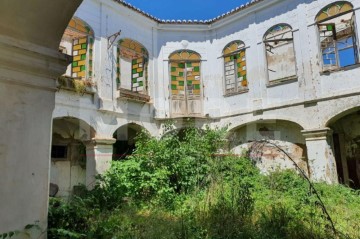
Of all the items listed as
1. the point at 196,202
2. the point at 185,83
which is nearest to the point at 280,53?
the point at 185,83

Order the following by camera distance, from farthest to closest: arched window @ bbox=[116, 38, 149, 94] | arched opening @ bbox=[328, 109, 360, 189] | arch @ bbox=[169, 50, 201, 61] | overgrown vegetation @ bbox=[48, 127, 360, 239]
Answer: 1. arch @ bbox=[169, 50, 201, 61]
2. arched window @ bbox=[116, 38, 149, 94]
3. arched opening @ bbox=[328, 109, 360, 189]
4. overgrown vegetation @ bbox=[48, 127, 360, 239]

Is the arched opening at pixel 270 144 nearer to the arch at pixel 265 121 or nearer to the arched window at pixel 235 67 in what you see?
the arch at pixel 265 121

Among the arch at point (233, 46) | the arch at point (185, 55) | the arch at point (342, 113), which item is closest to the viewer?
the arch at point (342, 113)

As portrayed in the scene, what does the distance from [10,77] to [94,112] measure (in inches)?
322

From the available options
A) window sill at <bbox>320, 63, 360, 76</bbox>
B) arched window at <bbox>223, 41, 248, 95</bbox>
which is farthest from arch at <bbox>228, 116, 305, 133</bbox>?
window sill at <bbox>320, 63, 360, 76</bbox>

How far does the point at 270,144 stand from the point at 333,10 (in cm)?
520

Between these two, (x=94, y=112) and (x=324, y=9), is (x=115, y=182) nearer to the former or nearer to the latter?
(x=94, y=112)

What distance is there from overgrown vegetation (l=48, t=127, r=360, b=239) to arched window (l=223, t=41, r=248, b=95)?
2.50 m

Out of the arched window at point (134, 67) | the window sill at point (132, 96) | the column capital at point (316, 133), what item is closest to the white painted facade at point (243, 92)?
the column capital at point (316, 133)

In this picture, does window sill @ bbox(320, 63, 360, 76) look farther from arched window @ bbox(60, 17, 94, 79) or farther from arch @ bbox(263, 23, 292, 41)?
arched window @ bbox(60, 17, 94, 79)

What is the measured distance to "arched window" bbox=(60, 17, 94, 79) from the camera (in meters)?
10.8

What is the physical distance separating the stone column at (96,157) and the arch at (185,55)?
5058mm

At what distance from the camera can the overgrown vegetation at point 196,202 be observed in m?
4.73

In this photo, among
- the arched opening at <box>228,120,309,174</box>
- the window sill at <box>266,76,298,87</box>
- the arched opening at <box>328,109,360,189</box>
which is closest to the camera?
the arched opening at <box>328,109,360,189</box>
